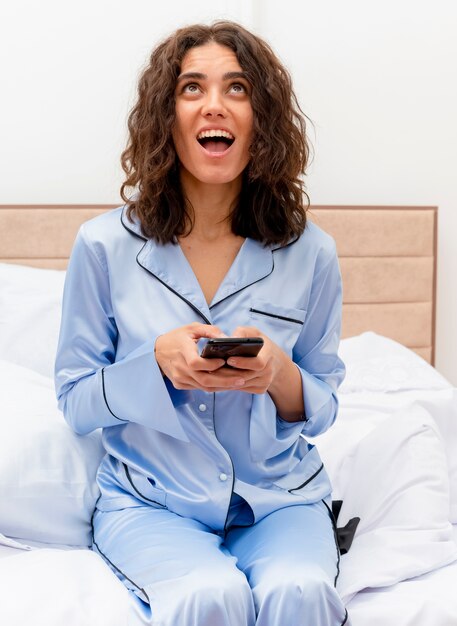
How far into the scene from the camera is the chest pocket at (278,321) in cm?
152

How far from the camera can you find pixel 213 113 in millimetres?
1508

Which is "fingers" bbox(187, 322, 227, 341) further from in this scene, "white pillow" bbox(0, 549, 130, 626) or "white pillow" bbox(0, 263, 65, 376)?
"white pillow" bbox(0, 263, 65, 376)

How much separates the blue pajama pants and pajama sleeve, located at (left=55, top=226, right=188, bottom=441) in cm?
18

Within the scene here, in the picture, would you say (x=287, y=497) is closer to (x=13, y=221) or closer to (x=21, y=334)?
(x=21, y=334)

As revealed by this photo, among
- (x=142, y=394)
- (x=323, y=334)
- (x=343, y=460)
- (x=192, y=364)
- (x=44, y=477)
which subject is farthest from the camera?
(x=343, y=460)

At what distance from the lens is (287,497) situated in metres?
1.48

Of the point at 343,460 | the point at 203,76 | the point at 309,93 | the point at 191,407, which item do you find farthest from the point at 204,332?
the point at 309,93

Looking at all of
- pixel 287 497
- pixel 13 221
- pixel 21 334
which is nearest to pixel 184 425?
pixel 287 497

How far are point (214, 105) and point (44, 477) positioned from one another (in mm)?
727

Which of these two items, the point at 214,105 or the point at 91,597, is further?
the point at 214,105

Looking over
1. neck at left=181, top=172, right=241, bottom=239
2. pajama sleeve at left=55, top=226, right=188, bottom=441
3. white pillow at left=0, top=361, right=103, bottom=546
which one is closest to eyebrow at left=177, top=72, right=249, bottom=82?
neck at left=181, top=172, right=241, bottom=239

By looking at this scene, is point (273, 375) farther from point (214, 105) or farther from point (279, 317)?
point (214, 105)

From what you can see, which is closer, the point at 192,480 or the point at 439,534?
the point at 192,480

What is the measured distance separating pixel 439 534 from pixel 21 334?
49.7 inches
